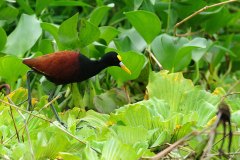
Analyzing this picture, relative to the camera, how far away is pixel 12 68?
3.78 m

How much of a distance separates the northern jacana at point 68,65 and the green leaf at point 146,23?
0.78ft

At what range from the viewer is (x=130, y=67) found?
3914mm

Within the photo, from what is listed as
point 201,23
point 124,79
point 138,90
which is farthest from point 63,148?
point 201,23

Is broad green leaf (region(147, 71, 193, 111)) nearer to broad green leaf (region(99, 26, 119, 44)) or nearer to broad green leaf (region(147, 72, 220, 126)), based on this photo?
broad green leaf (region(147, 72, 220, 126))

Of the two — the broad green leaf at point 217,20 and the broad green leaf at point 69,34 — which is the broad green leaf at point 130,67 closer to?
the broad green leaf at point 69,34

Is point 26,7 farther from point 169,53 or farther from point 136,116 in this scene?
point 136,116

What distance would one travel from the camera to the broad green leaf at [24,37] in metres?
4.06

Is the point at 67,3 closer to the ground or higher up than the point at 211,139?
closer to the ground

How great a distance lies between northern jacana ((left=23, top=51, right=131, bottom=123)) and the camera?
3.67 metres

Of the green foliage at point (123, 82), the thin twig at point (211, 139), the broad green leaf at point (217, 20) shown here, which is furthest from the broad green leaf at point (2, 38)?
the thin twig at point (211, 139)

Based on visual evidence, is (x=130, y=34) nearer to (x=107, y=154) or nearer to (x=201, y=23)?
(x=201, y=23)

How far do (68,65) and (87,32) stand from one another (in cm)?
22

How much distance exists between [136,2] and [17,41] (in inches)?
27.4

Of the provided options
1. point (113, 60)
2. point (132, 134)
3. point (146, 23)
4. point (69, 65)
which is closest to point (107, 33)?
point (146, 23)
